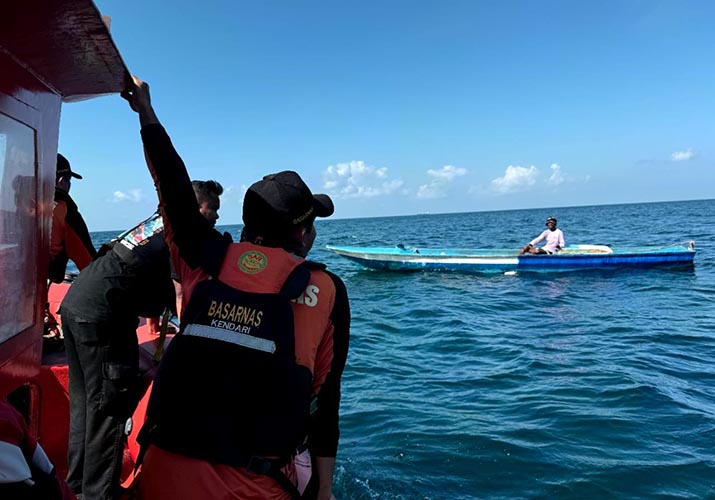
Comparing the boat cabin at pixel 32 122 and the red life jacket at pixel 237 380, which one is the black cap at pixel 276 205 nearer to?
the red life jacket at pixel 237 380

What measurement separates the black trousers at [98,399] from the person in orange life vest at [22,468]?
186 cm

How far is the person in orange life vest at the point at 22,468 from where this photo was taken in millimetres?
917

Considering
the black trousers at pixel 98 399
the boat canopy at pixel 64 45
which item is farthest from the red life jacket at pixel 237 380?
the black trousers at pixel 98 399

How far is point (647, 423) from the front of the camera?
A: 580 centimetres

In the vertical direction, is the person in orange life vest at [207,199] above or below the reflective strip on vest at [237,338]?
above

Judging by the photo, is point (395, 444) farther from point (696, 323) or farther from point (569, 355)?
point (696, 323)

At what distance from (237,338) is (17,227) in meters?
0.98

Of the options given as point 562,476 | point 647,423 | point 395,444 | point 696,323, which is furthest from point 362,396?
point 696,323

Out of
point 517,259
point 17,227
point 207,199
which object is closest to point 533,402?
point 207,199

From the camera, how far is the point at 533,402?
6.53m

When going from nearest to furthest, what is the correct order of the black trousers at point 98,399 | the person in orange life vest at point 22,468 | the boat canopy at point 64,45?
the person in orange life vest at point 22,468 → the boat canopy at point 64,45 → the black trousers at point 98,399

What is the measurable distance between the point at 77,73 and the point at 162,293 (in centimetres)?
155

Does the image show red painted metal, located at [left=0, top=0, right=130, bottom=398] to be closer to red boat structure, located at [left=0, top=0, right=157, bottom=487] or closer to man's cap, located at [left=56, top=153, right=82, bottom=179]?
red boat structure, located at [left=0, top=0, right=157, bottom=487]

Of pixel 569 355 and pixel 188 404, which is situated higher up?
pixel 188 404
